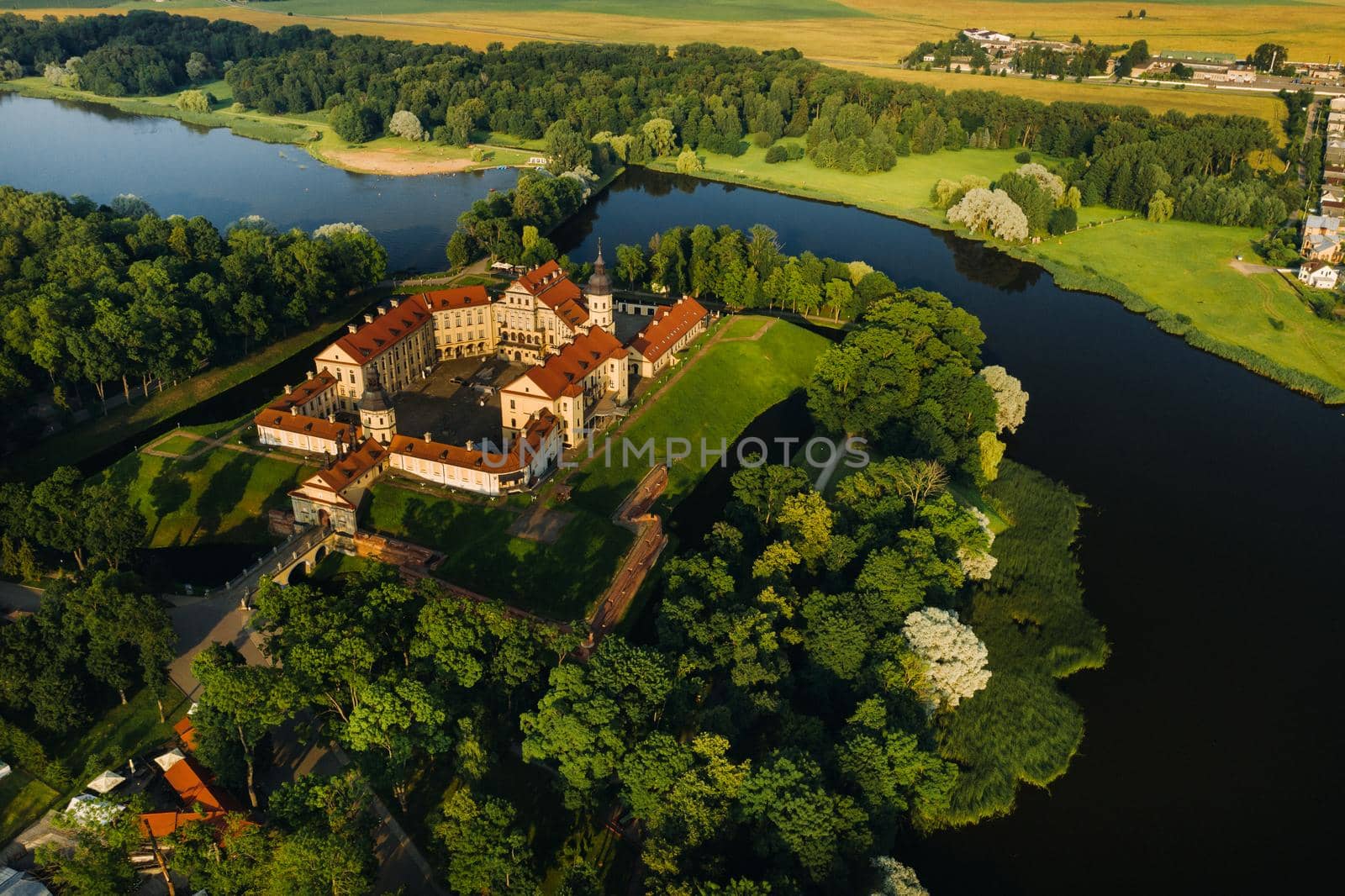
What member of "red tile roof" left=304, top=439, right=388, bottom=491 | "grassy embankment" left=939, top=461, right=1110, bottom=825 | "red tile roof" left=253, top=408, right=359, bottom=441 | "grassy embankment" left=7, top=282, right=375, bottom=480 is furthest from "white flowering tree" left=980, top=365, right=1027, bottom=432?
"grassy embankment" left=7, top=282, right=375, bottom=480

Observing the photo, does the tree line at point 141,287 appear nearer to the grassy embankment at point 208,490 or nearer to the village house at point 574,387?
the grassy embankment at point 208,490

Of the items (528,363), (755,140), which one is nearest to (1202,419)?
(528,363)

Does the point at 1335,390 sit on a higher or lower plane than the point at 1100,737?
higher

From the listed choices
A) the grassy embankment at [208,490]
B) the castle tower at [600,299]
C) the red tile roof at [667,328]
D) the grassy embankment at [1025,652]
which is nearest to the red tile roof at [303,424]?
the grassy embankment at [208,490]

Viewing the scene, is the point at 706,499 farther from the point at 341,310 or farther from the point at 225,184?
the point at 225,184

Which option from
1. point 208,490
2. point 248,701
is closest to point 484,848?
point 248,701

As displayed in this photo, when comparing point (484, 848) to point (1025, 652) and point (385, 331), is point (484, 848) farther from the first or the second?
point (385, 331)
